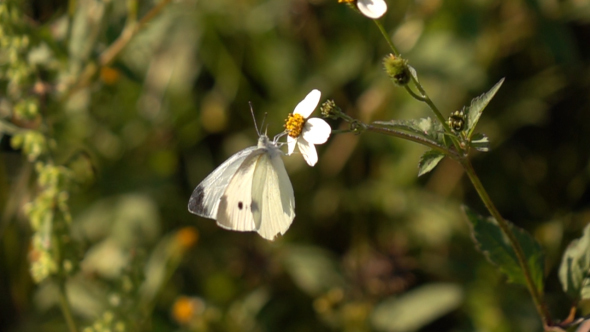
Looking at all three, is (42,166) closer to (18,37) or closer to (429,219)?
(18,37)

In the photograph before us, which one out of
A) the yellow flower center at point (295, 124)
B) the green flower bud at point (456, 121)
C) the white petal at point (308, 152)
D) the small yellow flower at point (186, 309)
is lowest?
the green flower bud at point (456, 121)

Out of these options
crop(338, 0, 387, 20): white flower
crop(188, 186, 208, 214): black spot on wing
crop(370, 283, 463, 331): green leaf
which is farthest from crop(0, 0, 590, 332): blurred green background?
crop(338, 0, 387, 20): white flower

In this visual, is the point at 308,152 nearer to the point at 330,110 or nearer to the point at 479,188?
the point at 330,110

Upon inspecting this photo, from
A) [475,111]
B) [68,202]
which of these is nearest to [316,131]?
[475,111]

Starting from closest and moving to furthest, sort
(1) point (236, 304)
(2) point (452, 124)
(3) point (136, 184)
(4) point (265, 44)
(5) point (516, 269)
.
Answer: (2) point (452, 124)
(5) point (516, 269)
(1) point (236, 304)
(3) point (136, 184)
(4) point (265, 44)

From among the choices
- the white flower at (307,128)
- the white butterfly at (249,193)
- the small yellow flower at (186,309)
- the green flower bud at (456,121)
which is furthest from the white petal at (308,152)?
the small yellow flower at (186,309)

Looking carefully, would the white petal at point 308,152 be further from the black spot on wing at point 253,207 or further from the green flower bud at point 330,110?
the black spot on wing at point 253,207

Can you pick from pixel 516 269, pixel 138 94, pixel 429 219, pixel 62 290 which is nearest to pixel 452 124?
pixel 516 269
